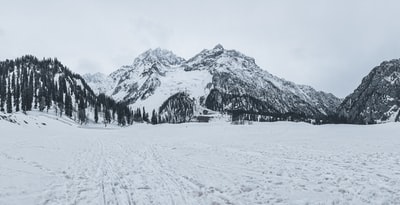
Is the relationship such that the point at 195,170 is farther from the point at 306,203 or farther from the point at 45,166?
the point at 45,166

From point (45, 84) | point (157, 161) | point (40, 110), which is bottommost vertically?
point (157, 161)

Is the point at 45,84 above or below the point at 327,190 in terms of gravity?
above

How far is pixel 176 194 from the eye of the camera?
9391mm

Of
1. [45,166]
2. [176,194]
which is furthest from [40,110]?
[176,194]

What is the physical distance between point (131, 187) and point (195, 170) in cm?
402

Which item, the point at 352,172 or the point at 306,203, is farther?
the point at 352,172

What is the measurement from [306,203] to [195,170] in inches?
260

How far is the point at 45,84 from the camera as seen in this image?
19650cm

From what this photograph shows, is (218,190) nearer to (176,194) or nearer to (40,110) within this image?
(176,194)

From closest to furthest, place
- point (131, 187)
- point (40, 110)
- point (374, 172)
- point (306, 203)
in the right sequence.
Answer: point (306, 203), point (131, 187), point (374, 172), point (40, 110)

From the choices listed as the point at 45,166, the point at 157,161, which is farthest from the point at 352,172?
the point at 45,166

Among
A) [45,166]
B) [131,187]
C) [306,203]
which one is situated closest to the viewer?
[306,203]

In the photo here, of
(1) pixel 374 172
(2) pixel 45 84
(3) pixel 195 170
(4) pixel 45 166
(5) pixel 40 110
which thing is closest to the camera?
(1) pixel 374 172

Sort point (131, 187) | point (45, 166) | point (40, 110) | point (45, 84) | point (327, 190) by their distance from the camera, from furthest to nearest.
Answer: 1. point (45, 84)
2. point (40, 110)
3. point (45, 166)
4. point (131, 187)
5. point (327, 190)
